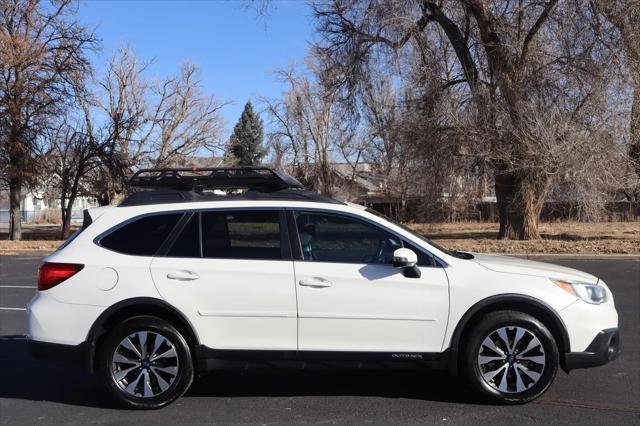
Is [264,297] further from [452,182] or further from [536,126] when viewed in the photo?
[452,182]

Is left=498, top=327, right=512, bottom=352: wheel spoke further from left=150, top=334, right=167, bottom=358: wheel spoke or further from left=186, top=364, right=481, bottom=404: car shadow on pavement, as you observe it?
left=150, top=334, right=167, bottom=358: wheel spoke

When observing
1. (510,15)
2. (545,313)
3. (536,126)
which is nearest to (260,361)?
(545,313)

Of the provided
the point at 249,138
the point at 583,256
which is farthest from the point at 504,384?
the point at 249,138

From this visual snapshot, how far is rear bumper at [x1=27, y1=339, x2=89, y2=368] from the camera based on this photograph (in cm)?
488

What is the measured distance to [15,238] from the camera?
2934 centimetres

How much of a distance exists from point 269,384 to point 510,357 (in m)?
2.10

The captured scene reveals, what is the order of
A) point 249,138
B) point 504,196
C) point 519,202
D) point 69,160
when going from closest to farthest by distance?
point 519,202, point 504,196, point 69,160, point 249,138

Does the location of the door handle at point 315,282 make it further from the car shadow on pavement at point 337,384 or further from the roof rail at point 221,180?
the roof rail at point 221,180

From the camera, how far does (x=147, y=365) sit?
16.1 feet

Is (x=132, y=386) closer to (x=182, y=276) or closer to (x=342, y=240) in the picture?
(x=182, y=276)

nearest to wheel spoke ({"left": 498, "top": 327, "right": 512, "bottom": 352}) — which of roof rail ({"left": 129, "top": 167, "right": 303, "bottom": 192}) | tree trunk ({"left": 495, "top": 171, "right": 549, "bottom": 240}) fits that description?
roof rail ({"left": 129, "top": 167, "right": 303, "bottom": 192})

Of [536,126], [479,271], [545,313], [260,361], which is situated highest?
[536,126]

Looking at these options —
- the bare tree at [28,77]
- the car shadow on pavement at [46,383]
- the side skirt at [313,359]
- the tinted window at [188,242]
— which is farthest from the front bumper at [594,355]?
the bare tree at [28,77]

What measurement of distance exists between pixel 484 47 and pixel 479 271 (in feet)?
53.7
